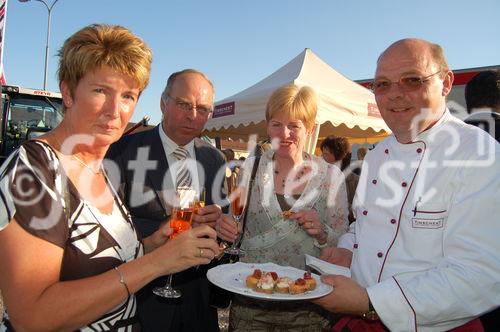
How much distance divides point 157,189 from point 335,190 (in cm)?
130

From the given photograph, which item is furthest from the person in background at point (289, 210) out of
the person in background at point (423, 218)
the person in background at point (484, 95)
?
the person in background at point (484, 95)

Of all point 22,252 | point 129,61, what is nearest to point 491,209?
point 129,61

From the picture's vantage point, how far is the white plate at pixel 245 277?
1.86 metres

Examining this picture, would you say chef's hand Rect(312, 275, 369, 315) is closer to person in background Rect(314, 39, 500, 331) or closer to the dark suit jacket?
person in background Rect(314, 39, 500, 331)

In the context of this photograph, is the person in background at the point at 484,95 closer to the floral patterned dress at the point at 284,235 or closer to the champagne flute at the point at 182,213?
the floral patterned dress at the point at 284,235

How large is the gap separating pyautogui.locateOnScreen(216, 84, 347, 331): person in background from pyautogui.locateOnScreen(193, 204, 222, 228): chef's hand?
0.64 feet

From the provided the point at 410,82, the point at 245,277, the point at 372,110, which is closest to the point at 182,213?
the point at 245,277

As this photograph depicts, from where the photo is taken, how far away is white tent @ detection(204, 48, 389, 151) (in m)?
7.26

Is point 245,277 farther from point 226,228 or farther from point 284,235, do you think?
point 284,235

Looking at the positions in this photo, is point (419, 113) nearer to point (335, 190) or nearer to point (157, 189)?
point (335, 190)

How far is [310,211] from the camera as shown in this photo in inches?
105

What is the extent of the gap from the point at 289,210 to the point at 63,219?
169 cm

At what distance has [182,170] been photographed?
298cm

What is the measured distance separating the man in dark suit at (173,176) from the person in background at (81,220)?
0.61m
